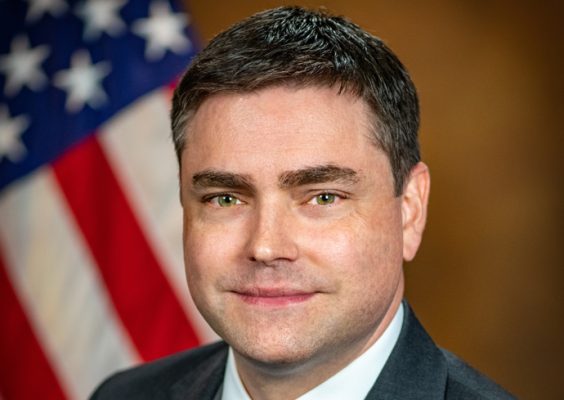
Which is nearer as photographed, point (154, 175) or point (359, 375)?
point (359, 375)

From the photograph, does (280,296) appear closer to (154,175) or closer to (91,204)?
(154,175)

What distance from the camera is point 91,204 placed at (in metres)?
3.72

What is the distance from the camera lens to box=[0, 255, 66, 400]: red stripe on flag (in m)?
3.71

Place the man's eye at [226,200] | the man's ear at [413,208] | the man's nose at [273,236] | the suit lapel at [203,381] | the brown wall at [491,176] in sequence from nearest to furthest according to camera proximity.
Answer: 1. the man's nose at [273,236]
2. the man's eye at [226,200]
3. the man's ear at [413,208]
4. the suit lapel at [203,381]
5. the brown wall at [491,176]

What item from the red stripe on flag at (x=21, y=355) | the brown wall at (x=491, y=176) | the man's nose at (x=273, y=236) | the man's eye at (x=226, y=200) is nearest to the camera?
the man's nose at (x=273, y=236)

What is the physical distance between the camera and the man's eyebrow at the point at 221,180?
190 centimetres

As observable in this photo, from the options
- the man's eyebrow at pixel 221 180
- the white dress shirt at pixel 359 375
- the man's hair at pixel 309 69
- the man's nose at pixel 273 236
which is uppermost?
the man's hair at pixel 309 69

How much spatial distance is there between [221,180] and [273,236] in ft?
0.58

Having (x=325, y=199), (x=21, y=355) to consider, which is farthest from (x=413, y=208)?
(x=21, y=355)

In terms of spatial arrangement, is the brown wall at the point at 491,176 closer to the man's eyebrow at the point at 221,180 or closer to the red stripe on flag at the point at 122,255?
the red stripe on flag at the point at 122,255

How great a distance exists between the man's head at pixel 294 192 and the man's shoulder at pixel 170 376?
35 centimetres

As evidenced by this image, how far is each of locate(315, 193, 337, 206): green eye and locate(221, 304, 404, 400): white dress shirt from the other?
37cm

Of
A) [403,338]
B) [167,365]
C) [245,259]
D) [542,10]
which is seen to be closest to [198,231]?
[245,259]

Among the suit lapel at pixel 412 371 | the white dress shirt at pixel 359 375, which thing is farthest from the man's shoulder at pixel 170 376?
the suit lapel at pixel 412 371
